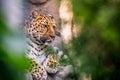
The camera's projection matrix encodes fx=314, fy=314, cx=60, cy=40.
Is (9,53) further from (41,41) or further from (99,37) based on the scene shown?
(41,41)

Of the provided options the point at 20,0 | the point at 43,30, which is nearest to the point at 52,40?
the point at 43,30

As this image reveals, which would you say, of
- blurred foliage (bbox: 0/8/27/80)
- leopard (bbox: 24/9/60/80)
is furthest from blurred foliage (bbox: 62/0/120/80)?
leopard (bbox: 24/9/60/80)

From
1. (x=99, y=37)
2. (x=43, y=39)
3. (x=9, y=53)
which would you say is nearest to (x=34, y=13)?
(x=43, y=39)

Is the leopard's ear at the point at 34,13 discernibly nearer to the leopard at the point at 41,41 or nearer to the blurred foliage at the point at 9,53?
the leopard at the point at 41,41

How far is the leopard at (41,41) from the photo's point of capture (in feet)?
10.2

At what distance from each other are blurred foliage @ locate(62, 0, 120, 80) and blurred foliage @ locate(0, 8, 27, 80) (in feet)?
0.84

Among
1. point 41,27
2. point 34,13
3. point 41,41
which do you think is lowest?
point 41,41

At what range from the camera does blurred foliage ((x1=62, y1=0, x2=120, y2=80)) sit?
1.45 feet

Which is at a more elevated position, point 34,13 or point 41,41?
point 34,13

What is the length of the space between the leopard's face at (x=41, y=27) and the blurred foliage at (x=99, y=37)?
2.33m

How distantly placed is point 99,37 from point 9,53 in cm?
47

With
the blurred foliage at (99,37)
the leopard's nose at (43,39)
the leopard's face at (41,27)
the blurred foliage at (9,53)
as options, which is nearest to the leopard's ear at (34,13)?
the leopard's face at (41,27)

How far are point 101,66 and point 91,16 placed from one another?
1.27 ft

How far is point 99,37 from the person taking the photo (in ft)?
2.06
